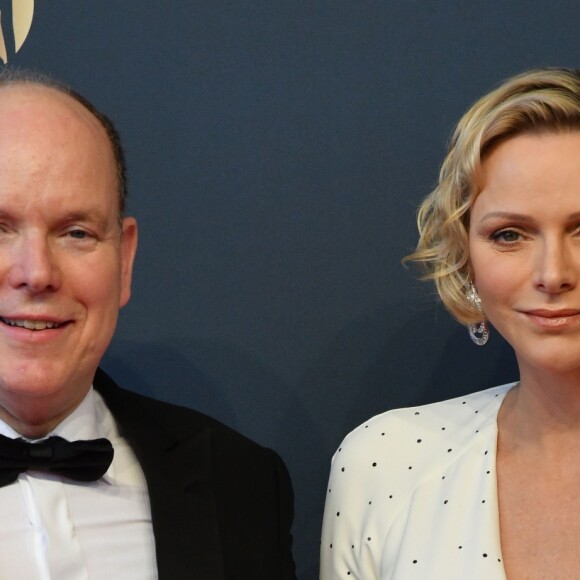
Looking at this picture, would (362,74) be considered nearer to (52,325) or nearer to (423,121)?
(423,121)

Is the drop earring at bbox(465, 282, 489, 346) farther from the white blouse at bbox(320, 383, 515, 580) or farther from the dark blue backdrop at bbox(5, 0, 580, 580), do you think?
the dark blue backdrop at bbox(5, 0, 580, 580)

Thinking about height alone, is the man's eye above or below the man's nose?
above

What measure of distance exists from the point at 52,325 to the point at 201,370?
649 mm

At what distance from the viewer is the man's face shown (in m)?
1.73

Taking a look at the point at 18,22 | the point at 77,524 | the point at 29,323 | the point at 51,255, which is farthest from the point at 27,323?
the point at 18,22

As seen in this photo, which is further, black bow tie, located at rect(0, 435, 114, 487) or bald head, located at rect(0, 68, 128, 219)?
bald head, located at rect(0, 68, 128, 219)

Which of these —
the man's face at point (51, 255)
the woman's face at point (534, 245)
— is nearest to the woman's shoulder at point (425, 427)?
the woman's face at point (534, 245)

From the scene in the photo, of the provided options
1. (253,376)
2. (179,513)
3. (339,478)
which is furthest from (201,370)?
(179,513)

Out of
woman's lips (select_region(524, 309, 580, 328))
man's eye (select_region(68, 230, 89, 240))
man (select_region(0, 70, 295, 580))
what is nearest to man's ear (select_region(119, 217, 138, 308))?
man (select_region(0, 70, 295, 580))

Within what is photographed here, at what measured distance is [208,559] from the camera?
1.83 m

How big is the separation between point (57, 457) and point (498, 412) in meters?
0.81

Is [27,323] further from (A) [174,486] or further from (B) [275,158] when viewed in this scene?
(B) [275,158]

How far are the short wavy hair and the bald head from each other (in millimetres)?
573

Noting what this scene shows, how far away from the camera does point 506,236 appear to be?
6.34ft
